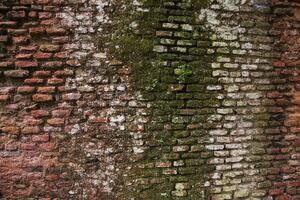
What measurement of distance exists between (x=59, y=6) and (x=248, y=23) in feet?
6.62

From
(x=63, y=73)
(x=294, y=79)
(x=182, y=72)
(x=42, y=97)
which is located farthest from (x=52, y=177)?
(x=294, y=79)

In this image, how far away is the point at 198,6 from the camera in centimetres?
386

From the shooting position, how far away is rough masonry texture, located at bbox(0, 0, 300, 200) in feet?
11.3

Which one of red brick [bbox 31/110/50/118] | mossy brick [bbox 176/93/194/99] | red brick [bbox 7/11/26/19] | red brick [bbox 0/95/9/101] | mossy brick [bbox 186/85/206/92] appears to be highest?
red brick [bbox 7/11/26/19]

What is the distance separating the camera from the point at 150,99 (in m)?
3.71

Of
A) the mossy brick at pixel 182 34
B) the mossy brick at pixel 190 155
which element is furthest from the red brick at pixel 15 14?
the mossy brick at pixel 190 155

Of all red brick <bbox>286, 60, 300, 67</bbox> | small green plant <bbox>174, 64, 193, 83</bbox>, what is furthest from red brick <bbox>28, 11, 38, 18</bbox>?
red brick <bbox>286, 60, 300, 67</bbox>

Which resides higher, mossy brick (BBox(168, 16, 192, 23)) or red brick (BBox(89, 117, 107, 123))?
mossy brick (BBox(168, 16, 192, 23))

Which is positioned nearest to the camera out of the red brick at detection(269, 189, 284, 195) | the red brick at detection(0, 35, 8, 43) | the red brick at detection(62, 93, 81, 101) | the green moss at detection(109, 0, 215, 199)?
the red brick at detection(0, 35, 8, 43)

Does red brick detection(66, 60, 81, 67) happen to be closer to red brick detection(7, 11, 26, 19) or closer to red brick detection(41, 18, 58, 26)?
red brick detection(41, 18, 58, 26)

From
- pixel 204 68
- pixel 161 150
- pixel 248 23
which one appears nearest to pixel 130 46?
pixel 204 68

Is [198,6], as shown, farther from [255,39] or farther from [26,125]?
[26,125]

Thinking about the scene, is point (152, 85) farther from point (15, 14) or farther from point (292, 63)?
point (292, 63)

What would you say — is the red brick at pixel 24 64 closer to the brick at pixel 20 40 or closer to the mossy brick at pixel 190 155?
the brick at pixel 20 40
